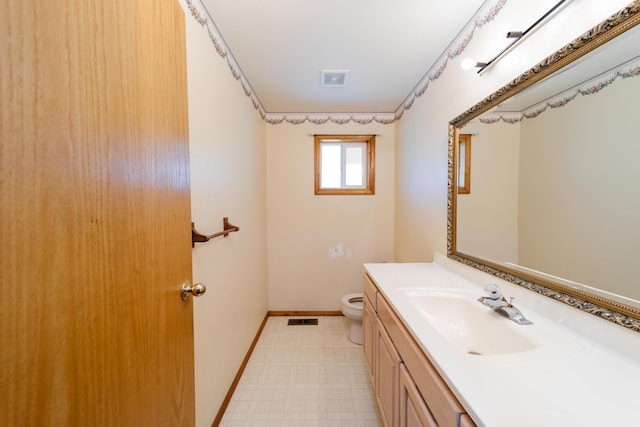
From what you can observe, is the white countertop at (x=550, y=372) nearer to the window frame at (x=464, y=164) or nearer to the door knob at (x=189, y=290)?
the window frame at (x=464, y=164)

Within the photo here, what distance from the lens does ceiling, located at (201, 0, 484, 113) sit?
1194 millimetres

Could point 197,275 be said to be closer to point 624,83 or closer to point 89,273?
point 89,273

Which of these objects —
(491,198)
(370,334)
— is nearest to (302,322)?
(370,334)

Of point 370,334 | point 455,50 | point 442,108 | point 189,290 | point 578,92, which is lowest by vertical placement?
point 370,334

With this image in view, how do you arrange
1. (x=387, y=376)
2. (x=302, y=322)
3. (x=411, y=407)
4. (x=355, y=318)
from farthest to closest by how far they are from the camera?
(x=302, y=322)
(x=355, y=318)
(x=387, y=376)
(x=411, y=407)

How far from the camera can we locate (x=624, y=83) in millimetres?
679

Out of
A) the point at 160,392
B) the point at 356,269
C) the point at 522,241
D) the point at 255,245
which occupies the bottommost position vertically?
the point at 356,269

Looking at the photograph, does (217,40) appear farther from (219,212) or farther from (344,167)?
(344,167)

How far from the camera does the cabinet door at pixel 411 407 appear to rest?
721 millimetres

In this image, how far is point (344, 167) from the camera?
8.68 feet

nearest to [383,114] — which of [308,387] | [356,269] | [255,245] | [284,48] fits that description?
[284,48]

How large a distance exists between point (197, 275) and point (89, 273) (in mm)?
695

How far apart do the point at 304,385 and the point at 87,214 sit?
174cm

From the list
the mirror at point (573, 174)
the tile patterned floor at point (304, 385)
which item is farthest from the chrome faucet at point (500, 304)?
the tile patterned floor at point (304, 385)
